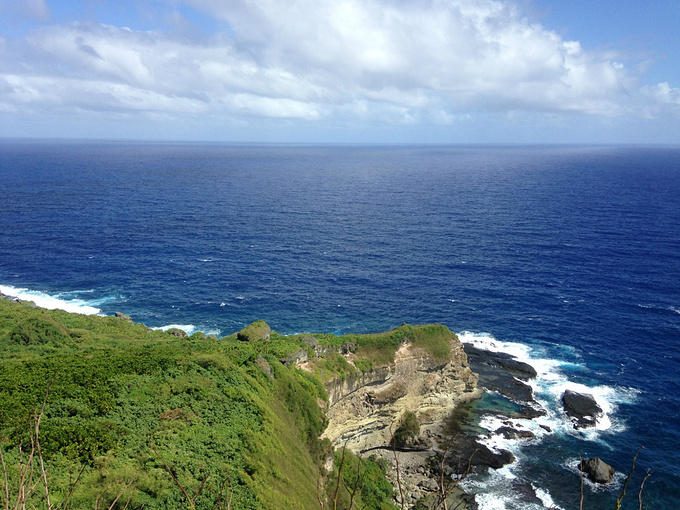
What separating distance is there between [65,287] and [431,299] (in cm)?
8248

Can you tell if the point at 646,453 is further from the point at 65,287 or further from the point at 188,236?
the point at 188,236

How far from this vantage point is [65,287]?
101812mm

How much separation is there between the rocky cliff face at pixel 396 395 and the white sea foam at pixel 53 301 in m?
57.3

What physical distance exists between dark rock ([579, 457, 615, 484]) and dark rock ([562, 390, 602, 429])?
9.26 metres

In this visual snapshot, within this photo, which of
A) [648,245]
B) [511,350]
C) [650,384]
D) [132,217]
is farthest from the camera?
[132,217]

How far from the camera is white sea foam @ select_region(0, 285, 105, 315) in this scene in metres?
90.0

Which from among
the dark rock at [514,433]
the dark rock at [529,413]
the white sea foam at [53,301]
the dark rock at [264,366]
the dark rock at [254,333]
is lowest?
the dark rock at [514,433]

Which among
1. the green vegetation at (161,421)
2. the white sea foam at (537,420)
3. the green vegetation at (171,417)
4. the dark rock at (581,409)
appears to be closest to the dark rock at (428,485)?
the white sea foam at (537,420)

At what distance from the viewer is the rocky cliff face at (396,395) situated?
199 ft

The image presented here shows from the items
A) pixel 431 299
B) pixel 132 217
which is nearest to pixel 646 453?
pixel 431 299

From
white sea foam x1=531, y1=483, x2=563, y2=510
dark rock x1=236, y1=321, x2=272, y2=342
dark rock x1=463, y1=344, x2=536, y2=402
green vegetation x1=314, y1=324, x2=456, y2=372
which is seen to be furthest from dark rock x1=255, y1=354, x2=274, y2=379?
dark rock x1=463, y1=344, x2=536, y2=402

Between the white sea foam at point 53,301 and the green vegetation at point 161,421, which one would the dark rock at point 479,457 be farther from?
the white sea foam at point 53,301

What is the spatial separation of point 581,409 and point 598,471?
14280 millimetres

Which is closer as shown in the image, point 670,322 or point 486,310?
point 670,322
